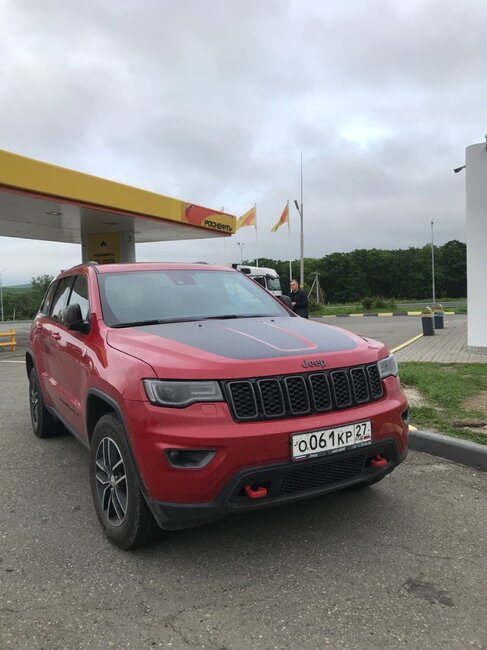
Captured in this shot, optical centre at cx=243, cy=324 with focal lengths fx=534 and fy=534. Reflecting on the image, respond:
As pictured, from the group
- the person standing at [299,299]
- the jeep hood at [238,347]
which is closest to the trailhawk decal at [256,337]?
the jeep hood at [238,347]

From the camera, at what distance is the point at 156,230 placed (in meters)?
21.5

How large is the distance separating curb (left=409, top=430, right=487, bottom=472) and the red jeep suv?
1.54 m

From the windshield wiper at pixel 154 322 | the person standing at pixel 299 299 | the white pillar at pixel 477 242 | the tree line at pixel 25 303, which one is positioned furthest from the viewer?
the tree line at pixel 25 303

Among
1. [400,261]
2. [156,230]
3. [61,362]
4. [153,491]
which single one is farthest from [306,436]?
[400,261]

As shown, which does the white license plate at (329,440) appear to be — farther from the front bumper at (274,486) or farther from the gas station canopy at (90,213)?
the gas station canopy at (90,213)

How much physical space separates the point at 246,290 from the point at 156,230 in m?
17.7

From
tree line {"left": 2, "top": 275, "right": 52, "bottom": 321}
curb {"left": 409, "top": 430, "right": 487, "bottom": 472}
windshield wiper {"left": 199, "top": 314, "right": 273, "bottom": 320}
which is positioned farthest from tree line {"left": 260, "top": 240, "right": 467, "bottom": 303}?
windshield wiper {"left": 199, "top": 314, "right": 273, "bottom": 320}

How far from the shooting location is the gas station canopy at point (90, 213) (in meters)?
13.2

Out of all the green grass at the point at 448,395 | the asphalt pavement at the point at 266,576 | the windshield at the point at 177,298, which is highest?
the windshield at the point at 177,298

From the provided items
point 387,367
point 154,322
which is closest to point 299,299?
point 154,322

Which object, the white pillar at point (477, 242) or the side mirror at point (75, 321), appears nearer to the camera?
the side mirror at point (75, 321)

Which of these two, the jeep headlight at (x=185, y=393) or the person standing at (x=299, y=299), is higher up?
the person standing at (x=299, y=299)

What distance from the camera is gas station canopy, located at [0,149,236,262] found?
13.2 metres

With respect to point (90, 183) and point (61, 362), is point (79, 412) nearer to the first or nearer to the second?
point (61, 362)
